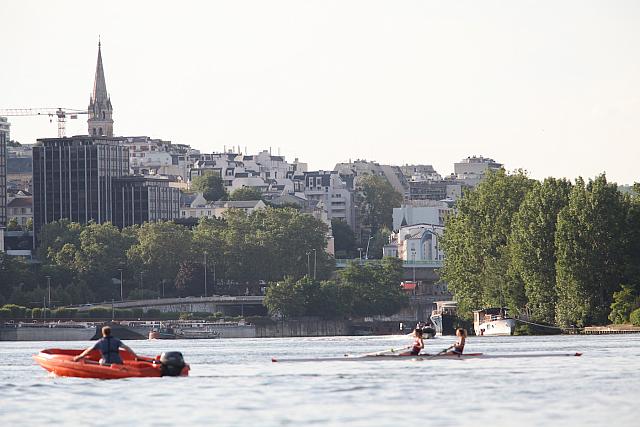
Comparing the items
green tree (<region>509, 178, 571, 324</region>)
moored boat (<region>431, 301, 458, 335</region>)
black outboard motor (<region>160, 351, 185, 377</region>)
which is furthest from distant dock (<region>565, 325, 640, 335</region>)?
black outboard motor (<region>160, 351, 185, 377</region>)

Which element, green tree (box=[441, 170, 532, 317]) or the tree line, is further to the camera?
green tree (box=[441, 170, 532, 317])

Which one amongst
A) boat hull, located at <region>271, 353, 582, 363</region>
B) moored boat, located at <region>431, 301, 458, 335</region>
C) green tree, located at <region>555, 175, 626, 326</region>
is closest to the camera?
boat hull, located at <region>271, 353, 582, 363</region>

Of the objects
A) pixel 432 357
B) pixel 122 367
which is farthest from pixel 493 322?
pixel 122 367

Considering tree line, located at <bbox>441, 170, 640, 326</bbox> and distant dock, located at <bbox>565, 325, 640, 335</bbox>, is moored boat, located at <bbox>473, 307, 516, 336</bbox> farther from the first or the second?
distant dock, located at <bbox>565, 325, 640, 335</bbox>

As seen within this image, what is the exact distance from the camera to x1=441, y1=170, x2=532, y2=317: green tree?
176625 mm

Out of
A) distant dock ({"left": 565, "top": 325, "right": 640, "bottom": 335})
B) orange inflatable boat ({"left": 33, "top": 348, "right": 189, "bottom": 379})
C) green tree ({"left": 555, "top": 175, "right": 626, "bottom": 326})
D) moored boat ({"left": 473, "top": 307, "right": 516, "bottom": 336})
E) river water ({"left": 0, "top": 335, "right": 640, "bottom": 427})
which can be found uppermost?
green tree ({"left": 555, "top": 175, "right": 626, "bottom": 326})

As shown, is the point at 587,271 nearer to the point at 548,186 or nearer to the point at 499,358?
the point at 548,186

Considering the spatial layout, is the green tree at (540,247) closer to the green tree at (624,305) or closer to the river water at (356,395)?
the green tree at (624,305)

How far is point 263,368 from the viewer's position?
96.6 metres

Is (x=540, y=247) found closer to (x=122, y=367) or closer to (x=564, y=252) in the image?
(x=564, y=252)

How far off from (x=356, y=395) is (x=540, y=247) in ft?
293

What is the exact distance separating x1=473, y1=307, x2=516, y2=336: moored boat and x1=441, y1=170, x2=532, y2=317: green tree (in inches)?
35.2

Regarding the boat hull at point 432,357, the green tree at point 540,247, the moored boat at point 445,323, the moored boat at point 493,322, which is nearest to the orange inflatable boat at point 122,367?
the boat hull at point 432,357

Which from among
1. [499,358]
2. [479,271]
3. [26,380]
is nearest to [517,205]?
[479,271]
